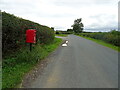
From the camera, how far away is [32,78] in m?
3.73

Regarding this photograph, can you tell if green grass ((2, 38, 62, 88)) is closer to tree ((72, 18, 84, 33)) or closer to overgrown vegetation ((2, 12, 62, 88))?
overgrown vegetation ((2, 12, 62, 88))

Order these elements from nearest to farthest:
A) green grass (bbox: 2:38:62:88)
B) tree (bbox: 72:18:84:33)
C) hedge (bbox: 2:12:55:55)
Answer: green grass (bbox: 2:38:62:88) → hedge (bbox: 2:12:55:55) → tree (bbox: 72:18:84:33)

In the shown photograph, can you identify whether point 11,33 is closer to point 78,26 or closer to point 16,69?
point 16,69

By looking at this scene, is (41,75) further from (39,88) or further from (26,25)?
(26,25)

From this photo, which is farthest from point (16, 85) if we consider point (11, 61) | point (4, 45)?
point (4, 45)

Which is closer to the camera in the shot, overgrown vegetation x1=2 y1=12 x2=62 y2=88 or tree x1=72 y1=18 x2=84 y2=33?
overgrown vegetation x1=2 y1=12 x2=62 y2=88

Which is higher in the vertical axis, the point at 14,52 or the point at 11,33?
the point at 11,33

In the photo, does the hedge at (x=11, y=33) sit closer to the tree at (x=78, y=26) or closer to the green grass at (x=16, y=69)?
the green grass at (x=16, y=69)

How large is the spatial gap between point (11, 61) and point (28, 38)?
1.40 metres

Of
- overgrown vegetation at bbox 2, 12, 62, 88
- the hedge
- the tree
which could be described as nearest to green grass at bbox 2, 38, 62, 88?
overgrown vegetation at bbox 2, 12, 62, 88

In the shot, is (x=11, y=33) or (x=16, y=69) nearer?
(x=16, y=69)

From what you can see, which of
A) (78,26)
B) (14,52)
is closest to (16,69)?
(14,52)

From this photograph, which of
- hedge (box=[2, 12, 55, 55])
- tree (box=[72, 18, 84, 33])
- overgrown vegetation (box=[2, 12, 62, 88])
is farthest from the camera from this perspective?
tree (box=[72, 18, 84, 33])

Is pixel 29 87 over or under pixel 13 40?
under
